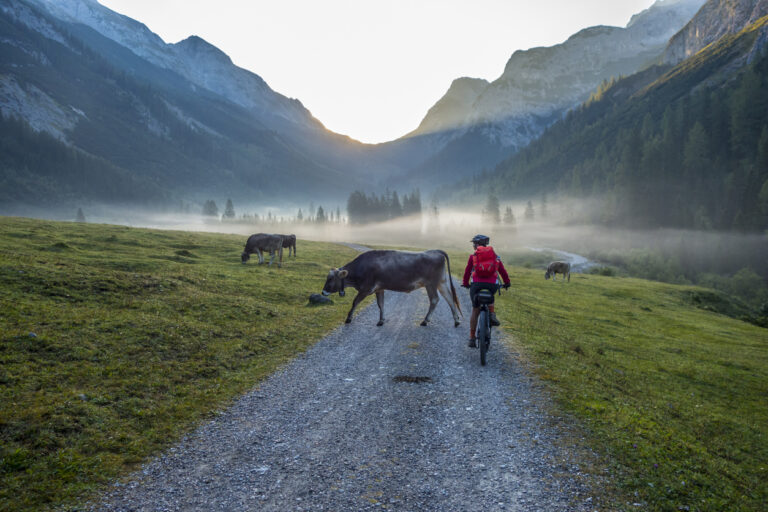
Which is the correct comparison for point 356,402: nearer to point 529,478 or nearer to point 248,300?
point 529,478

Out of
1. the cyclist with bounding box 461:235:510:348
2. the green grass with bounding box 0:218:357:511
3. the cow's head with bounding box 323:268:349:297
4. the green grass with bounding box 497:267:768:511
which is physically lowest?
the green grass with bounding box 497:267:768:511

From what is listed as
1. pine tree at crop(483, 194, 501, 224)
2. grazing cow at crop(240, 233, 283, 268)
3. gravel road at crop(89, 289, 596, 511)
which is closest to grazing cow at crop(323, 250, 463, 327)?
gravel road at crop(89, 289, 596, 511)

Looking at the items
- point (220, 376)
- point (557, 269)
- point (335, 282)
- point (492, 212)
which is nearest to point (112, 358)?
point (220, 376)

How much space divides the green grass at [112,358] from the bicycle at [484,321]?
22.4 ft

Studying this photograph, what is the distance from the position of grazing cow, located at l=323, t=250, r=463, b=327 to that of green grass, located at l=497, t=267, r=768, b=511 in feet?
13.9

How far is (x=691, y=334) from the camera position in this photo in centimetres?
2766

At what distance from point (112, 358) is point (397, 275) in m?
11.1

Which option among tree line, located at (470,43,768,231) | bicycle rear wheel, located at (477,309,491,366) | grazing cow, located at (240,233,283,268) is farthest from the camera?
tree line, located at (470,43,768,231)

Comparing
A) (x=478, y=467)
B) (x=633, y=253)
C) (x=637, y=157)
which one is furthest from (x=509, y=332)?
(x=637, y=157)

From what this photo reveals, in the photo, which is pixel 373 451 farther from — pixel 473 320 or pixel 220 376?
pixel 473 320

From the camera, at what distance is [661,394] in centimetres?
1355

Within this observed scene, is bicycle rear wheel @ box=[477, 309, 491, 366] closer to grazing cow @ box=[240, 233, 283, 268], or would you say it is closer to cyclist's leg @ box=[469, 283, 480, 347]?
cyclist's leg @ box=[469, 283, 480, 347]

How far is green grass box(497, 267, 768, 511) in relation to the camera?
21.7ft

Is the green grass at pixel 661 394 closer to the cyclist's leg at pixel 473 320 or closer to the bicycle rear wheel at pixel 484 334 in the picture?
the bicycle rear wheel at pixel 484 334
